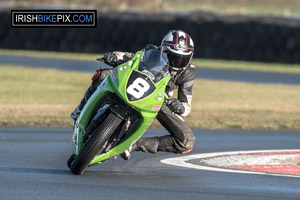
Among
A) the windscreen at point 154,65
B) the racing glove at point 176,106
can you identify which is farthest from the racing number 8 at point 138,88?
the racing glove at point 176,106

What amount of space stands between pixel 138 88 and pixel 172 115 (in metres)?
0.99

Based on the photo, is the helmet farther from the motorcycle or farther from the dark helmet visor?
the motorcycle

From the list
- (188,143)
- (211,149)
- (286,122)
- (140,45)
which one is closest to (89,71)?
(140,45)

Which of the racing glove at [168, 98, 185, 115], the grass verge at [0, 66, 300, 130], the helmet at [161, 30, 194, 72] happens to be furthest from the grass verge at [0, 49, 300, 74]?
the racing glove at [168, 98, 185, 115]

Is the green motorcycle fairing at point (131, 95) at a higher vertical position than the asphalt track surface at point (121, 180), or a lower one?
higher

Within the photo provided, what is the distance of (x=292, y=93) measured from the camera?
21641 mm

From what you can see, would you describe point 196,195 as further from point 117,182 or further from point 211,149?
point 211,149

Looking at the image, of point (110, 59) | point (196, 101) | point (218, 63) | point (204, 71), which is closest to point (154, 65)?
point (110, 59)

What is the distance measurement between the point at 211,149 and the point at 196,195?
385 cm

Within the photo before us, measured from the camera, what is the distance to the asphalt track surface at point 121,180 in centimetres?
649

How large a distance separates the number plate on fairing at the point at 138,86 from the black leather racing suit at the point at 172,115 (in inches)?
29.0

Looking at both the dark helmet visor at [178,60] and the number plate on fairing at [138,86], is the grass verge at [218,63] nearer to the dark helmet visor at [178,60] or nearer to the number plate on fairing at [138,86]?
the dark helmet visor at [178,60]

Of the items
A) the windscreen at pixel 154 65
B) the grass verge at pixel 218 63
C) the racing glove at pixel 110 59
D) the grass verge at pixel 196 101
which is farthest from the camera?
the grass verge at pixel 218 63

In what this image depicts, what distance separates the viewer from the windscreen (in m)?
7.28
